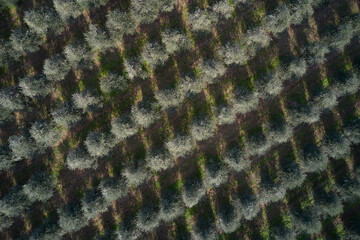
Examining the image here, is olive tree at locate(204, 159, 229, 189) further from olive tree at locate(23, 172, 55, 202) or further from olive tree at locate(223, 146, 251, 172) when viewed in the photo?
olive tree at locate(23, 172, 55, 202)

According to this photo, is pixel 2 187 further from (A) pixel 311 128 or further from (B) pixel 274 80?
(A) pixel 311 128

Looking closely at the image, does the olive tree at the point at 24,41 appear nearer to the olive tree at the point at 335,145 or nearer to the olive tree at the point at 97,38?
the olive tree at the point at 97,38

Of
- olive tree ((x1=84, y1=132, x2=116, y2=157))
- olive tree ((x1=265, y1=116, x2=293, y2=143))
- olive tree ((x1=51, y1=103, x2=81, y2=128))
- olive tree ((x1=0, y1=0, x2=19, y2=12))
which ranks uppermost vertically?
olive tree ((x1=0, y1=0, x2=19, y2=12))

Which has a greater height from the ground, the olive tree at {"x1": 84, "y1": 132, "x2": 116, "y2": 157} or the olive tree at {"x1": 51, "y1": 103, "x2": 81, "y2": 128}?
the olive tree at {"x1": 51, "y1": 103, "x2": 81, "y2": 128}

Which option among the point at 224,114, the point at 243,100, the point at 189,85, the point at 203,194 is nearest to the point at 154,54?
the point at 189,85

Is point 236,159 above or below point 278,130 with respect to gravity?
below

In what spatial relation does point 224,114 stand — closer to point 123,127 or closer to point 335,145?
point 123,127

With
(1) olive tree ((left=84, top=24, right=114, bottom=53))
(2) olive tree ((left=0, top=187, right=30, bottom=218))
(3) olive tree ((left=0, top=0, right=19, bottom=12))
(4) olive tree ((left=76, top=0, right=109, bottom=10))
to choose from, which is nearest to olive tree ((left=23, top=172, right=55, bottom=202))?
(2) olive tree ((left=0, top=187, right=30, bottom=218))

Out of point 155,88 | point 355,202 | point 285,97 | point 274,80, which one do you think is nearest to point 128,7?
point 155,88
